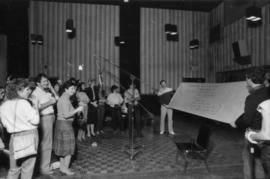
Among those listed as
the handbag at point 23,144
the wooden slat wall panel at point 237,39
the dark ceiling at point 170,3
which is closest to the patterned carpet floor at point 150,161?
the handbag at point 23,144

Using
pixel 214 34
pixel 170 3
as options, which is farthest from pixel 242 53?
pixel 170 3

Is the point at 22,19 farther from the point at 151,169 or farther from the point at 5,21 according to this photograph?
the point at 151,169

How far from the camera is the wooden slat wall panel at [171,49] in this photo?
30.2ft

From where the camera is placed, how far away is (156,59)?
9.33 m

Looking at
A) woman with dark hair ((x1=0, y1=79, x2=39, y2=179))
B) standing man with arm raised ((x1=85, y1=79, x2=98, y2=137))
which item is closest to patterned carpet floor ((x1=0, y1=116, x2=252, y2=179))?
standing man with arm raised ((x1=85, y1=79, x2=98, y2=137))

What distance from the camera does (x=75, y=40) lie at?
8.77 metres

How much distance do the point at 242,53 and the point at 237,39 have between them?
→ 0.88 metres

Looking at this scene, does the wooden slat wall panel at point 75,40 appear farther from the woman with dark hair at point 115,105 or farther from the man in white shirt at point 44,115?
the man in white shirt at point 44,115

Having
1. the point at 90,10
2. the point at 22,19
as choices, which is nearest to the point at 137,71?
the point at 90,10

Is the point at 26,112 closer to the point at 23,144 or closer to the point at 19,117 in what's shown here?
the point at 19,117

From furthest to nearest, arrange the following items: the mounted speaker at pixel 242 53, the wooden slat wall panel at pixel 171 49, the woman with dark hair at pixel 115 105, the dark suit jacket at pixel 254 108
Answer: the wooden slat wall panel at pixel 171 49, the mounted speaker at pixel 242 53, the woman with dark hair at pixel 115 105, the dark suit jacket at pixel 254 108

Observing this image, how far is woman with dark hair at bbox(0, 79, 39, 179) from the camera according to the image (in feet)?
6.96

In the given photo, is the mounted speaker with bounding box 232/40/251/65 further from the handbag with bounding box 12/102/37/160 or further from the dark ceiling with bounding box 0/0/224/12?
the handbag with bounding box 12/102/37/160

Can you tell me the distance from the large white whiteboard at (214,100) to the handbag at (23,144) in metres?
3.46
